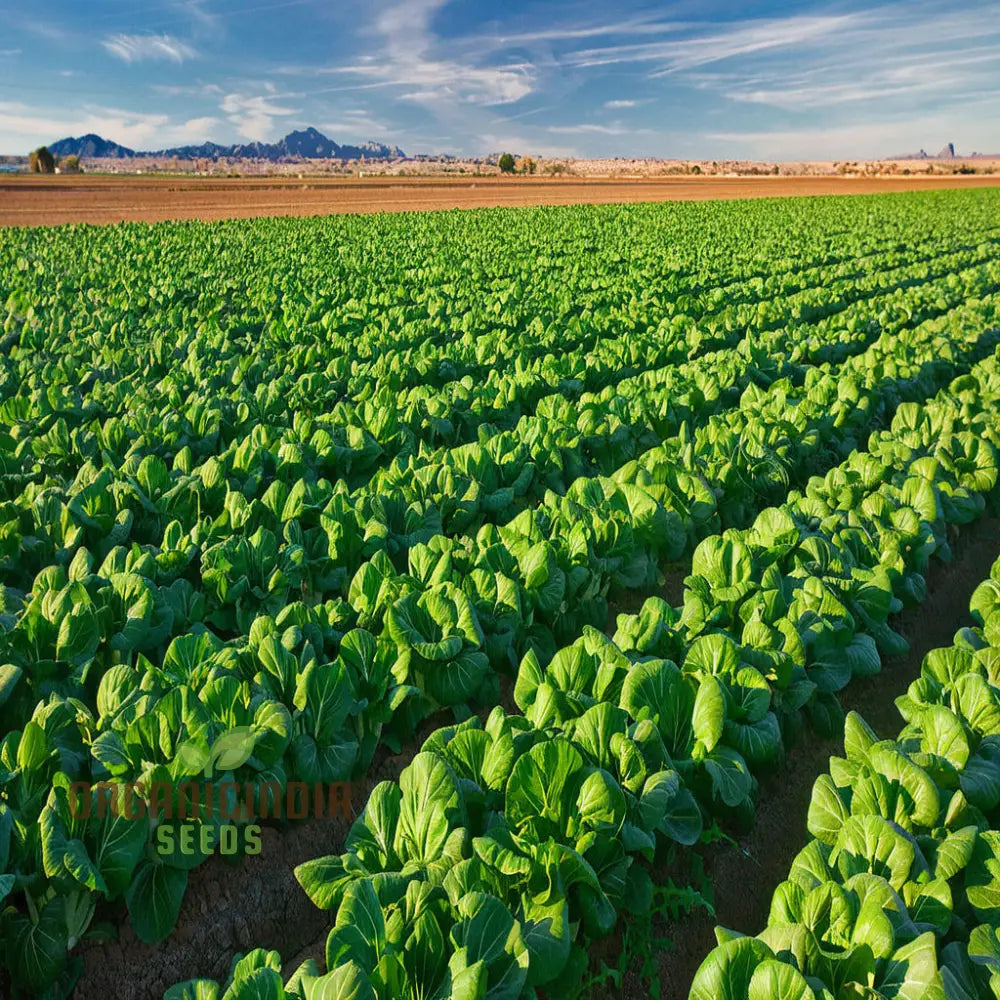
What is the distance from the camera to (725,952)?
1.93 m

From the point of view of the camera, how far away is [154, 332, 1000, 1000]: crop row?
6.76 ft

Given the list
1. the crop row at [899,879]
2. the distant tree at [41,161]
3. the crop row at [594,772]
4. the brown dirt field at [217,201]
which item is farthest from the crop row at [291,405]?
the distant tree at [41,161]

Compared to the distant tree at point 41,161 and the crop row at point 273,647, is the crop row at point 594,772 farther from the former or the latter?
the distant tree at point 41,161

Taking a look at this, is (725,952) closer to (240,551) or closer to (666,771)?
(666,771)

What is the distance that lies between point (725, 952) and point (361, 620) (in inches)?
88.7

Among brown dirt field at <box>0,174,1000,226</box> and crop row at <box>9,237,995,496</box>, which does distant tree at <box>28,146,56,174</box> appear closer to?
brown dirt field at <box>0,174,1000,226</box>

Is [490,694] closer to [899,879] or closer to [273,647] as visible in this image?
[273,647]

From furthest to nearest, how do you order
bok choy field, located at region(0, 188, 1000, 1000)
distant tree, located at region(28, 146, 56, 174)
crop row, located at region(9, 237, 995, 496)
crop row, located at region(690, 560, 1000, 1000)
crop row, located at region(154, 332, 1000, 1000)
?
1. distant tree, located at region(28, 146, 56, 174)
2. crop row, located at region(9, 237, 995, 496)
3. bok choy field, located at region(0, 188, 1000, 1000)
4. crop row, located at region(154, 332, 1000, 1000)
5. crop row, located at region(690, 560, 1000, 1000)

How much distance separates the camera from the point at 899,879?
2.30m

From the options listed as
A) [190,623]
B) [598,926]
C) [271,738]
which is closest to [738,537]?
[598,926]

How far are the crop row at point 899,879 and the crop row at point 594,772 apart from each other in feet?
1.48

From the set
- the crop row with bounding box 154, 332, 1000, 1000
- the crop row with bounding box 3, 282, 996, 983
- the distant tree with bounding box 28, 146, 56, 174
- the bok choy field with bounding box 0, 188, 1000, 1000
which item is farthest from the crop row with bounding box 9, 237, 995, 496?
the distant tree with bounding box 28, 146, 56, 174

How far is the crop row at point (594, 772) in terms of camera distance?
2061 millimetres

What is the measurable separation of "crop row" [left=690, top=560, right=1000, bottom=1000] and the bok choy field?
0.04 ft
